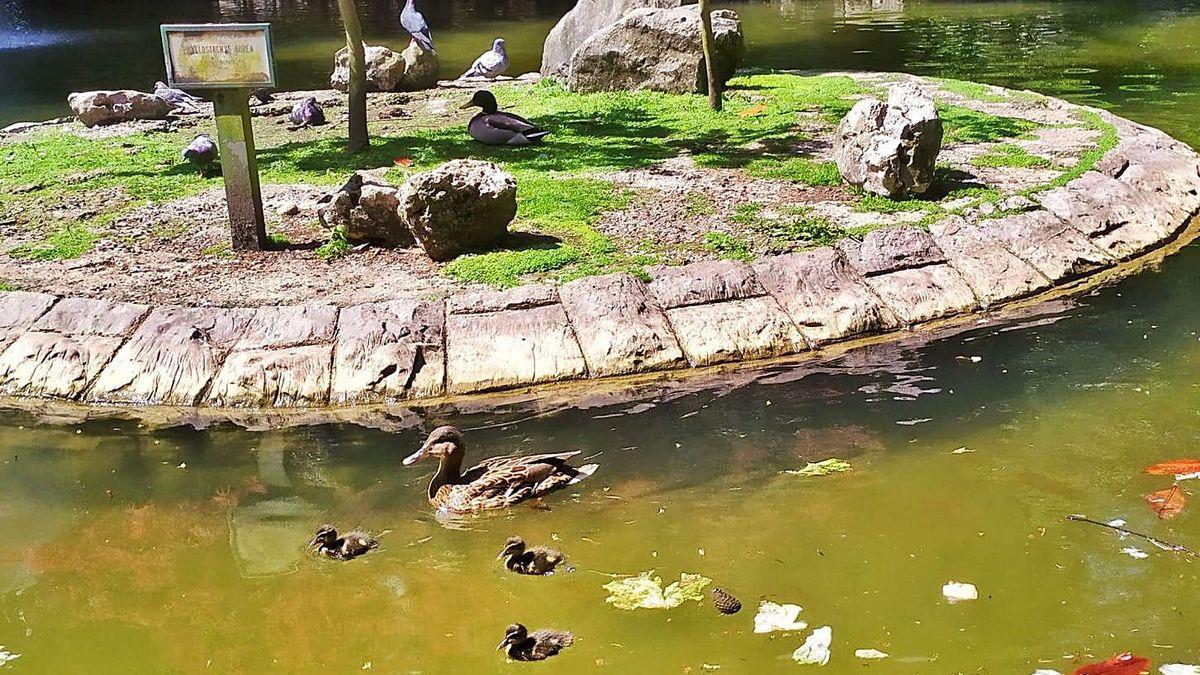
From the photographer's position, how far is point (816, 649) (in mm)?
3713

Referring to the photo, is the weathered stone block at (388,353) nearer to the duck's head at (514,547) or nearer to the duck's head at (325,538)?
the duck's head at (325,538)

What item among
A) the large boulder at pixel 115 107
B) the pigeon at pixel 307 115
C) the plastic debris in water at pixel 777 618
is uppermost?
the large boulder at pixel 115 107

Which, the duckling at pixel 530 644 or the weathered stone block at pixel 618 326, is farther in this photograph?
the weathered stone block at pixel 618 326

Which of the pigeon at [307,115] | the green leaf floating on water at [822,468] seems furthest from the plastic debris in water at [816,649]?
the pigeon at [307,115]

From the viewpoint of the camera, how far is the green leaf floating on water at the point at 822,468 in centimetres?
506

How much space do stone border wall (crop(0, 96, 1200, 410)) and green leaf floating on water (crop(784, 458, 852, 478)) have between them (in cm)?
134

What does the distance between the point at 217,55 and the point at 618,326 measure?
9.86ft

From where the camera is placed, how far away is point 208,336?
637 cm

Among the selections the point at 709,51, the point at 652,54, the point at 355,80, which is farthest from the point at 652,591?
the point at 652,54

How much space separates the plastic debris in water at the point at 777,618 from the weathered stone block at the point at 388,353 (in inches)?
105

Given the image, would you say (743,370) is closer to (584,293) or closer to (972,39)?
(584,293)

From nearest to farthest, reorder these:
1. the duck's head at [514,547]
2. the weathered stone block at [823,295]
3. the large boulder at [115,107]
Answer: the duck's head at [514,547] < the weathered stone block at [823,295] < the large boulder at [115,107]

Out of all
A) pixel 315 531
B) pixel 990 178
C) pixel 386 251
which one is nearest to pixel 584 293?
pixel 386 251

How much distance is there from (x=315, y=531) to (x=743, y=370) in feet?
8.41
